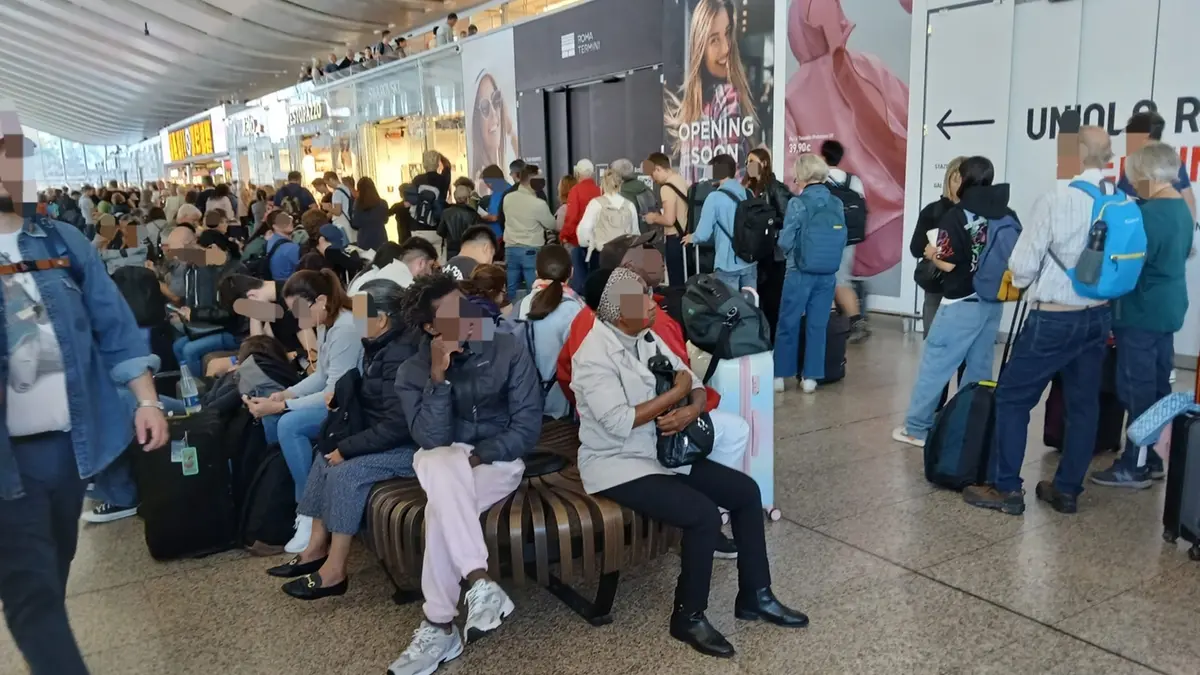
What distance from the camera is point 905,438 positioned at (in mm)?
5645

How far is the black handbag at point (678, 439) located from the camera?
10.8 ft

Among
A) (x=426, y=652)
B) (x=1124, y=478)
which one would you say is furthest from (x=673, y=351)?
(x=1124, y=478)

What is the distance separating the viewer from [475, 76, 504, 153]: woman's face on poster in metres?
16.4

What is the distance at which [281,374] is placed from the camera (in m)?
4.59

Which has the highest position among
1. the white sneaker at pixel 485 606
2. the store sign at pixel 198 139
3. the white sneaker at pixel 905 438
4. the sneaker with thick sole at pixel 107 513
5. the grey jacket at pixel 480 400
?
the store sign at pixel 198 139

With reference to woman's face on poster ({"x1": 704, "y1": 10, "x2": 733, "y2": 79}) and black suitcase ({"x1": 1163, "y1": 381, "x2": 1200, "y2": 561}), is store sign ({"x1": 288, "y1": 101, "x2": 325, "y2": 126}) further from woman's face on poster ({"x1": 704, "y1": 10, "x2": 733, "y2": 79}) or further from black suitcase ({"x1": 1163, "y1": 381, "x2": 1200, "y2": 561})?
black suitcase ({"x1": 1163, "y1": 381, "x2": 1200, "y2": 561})

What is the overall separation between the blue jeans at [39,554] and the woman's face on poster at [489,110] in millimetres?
14583

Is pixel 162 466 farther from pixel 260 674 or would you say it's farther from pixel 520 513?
pixel 520 513

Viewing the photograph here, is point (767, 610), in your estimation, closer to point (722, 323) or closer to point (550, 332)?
point (722, 323)

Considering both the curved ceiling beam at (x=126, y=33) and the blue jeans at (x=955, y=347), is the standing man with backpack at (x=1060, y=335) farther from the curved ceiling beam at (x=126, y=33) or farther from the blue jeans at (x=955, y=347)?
the curved ceiling beam at (x=126, y=33)

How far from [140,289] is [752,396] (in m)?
4.01

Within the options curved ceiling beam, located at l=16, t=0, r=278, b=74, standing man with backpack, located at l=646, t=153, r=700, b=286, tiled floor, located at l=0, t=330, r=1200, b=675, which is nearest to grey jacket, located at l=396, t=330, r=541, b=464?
tiled floor, located at l=0, t=330, r=1200, b=675

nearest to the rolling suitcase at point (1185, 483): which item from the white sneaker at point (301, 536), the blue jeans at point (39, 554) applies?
the white sneaker at point (301, 536)

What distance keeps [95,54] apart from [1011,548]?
49689 millimetres
